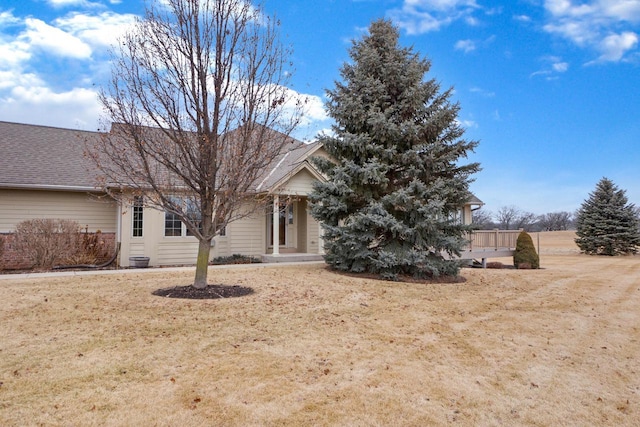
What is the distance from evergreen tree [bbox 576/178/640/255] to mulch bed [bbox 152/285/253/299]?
29587 mm

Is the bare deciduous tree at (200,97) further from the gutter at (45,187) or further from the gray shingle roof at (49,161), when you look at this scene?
Answer: the gutter at (45,187)

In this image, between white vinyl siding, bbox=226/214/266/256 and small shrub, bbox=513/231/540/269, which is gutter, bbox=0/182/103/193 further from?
small shrub, bbox=513/231/540/269

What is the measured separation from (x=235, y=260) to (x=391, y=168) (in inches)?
267

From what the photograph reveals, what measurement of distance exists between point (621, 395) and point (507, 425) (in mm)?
1753

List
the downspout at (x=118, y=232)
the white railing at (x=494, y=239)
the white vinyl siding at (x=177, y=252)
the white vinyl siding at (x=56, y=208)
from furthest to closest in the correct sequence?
1. the white railing at (x=494, y=239)
2. the white vinyl siding at (x=177, y=252)
3. the downspout at (x=118, y=232)
4. the white vinyl siding at (x=56, y=208)

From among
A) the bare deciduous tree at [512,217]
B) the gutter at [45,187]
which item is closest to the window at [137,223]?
the gutter at [45,187]

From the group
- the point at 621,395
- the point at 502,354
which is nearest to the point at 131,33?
the point at 502,354

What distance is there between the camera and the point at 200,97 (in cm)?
775

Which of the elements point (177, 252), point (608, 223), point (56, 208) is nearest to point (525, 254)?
point (177, 252)

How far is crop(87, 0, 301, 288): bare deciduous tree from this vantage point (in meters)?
7.48

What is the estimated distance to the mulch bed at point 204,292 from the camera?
7887mm

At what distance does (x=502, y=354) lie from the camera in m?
5.31

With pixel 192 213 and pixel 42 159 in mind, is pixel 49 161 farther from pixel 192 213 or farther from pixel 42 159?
pixel 192 213

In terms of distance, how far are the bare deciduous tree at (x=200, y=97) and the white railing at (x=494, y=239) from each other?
532 inches
